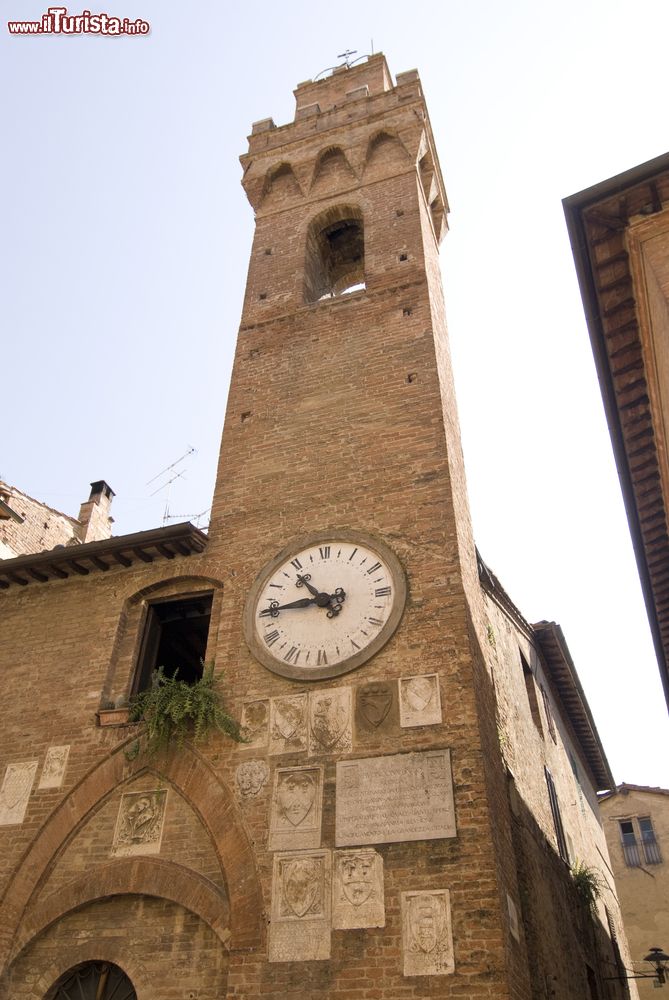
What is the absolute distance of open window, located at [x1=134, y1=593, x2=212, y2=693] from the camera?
9523 millimetres

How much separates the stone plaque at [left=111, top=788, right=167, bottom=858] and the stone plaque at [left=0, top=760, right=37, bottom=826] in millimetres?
1082

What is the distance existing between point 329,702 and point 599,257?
4.71 m

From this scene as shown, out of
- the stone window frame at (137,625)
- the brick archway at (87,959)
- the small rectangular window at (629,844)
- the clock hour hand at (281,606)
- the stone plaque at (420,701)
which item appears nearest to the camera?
the brick archway at (87,959)

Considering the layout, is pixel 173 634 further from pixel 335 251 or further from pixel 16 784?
pixel 335 251

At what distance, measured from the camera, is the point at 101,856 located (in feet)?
25.3

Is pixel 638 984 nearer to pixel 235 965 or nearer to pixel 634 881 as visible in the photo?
pixel 634 881

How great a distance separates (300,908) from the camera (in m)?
6.83

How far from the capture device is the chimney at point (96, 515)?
19125mm

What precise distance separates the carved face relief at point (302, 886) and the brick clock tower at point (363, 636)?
13 mm

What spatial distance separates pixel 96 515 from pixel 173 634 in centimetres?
908

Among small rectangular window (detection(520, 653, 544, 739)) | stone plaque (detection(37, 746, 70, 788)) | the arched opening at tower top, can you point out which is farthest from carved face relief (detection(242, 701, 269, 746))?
the arched opening at tower top

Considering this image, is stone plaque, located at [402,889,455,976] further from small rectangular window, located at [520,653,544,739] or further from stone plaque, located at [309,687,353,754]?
small rectangular window, located at [520,653,544,739]

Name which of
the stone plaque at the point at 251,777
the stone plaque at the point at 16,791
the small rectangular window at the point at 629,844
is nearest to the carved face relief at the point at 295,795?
the stone plaque at the point at 251,777

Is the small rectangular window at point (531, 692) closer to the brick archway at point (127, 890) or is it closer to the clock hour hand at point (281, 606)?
the clock hour hand at point (281, 606)
